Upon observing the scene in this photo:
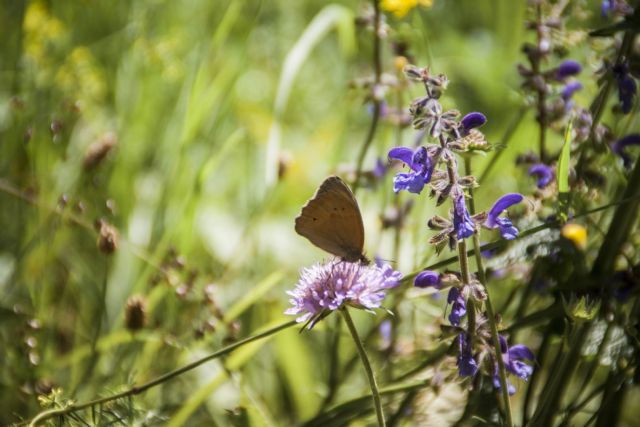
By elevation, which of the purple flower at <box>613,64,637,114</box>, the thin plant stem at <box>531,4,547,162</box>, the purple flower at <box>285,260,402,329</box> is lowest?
the purple flower at <box>285,260,402,329</box>

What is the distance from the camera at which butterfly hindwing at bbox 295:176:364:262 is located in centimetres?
102

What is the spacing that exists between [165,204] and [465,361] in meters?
1.24

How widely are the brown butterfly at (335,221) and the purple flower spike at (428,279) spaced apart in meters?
0.11

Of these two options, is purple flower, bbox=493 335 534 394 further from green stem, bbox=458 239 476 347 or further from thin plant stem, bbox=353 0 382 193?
thin plant stem, bbox=353 0 382 193

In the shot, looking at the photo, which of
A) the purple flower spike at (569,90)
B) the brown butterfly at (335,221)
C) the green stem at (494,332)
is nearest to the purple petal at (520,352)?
the green stem at (494,332)

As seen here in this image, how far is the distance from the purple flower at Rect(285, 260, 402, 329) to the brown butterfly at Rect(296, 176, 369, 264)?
0.27 ft

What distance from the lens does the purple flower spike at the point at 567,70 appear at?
137 cm

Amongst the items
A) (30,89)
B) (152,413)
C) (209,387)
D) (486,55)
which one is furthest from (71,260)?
(486,55)

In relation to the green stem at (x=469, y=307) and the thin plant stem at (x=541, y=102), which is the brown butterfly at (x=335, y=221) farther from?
the thin plant stem at (x=541, y=102)

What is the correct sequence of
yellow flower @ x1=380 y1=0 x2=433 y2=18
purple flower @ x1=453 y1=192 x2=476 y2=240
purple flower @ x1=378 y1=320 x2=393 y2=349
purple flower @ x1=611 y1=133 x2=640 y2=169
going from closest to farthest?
purple flower @ x1=453 y1=192 x2=476 y2=240, purple flower @ x1=611 y1=133 x2=640 y2=169, yellow flower @ x1=380 y1=0 x2=433 y2=18, purple flower @ x1=378 y1=320 x2=393 y2=349

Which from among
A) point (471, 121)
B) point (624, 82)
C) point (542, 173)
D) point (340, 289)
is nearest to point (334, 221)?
point (340, 289)

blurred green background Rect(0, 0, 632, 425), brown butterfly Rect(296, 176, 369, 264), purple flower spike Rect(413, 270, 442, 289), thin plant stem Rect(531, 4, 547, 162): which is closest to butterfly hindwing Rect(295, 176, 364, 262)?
brown butterfly Rect(296, 176, 369, 264)

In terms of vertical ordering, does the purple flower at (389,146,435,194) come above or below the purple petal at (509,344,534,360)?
above

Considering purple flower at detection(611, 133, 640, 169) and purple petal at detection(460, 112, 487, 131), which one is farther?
purple flower at detection(611, 133, 640, 169)
